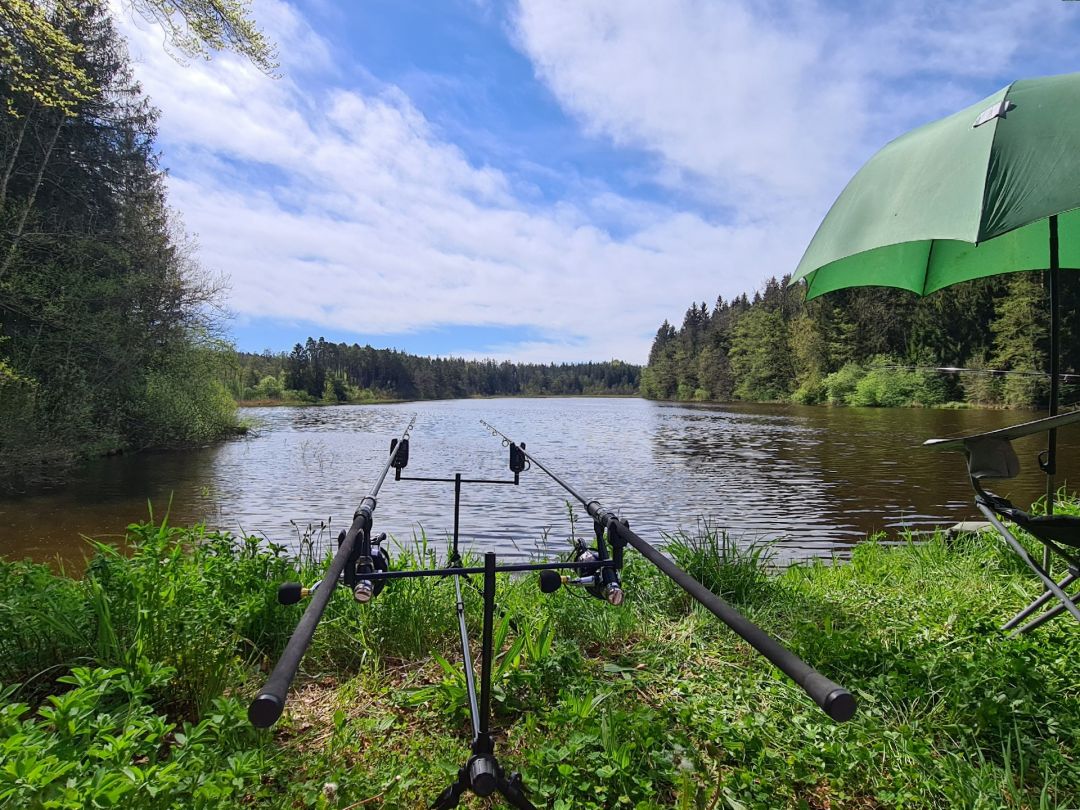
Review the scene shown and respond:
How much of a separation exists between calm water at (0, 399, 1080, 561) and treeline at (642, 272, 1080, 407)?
34.2 ft

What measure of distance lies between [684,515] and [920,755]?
9629 mm

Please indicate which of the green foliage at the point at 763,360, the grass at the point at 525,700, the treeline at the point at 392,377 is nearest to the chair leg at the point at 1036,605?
the grass at the point at 525,700

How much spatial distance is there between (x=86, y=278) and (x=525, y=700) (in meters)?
20.9

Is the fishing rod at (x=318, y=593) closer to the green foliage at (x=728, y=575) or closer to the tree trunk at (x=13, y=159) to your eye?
the green foliage at (x=728, y=575)

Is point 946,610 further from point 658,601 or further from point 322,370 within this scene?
point 322,370

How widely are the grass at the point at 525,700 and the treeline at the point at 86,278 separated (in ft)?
41.6

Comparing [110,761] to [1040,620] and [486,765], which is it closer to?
[486,765]

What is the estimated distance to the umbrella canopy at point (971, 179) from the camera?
2.19 metres

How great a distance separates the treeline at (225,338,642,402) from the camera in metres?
91.4

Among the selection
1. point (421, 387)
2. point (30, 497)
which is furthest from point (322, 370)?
point (30, 497)

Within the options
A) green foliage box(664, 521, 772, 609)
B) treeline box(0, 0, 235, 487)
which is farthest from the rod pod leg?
treeline box(0, 0, 235, 487)

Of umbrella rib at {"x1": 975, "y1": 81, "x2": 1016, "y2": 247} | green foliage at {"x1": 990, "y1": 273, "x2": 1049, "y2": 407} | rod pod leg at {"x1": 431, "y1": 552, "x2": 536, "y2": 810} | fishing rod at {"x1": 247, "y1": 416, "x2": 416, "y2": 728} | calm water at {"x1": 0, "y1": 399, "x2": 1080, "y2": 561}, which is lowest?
calm water at {"x1": 0, "y1": 399, "x2": 1080, "y2": 561}

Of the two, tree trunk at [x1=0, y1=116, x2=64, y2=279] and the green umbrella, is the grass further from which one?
tree trunk at [x1=0, y1=116, x2=64, y2=279]

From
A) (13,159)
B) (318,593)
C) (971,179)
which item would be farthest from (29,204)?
(971,179)
